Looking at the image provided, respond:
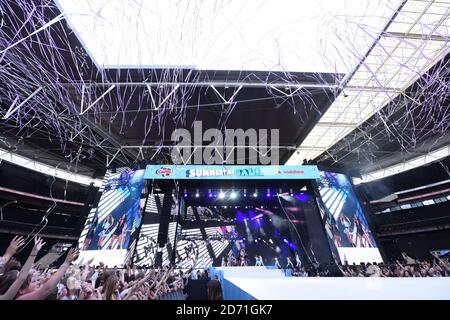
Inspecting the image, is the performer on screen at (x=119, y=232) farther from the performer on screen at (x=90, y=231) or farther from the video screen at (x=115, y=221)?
the performer on screen at (x=90, y=231)

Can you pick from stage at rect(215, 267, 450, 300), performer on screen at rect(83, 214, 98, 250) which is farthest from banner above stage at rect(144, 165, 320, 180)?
stage at rect(215, 267, 450, 300)

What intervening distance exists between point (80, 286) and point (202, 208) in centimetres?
1241

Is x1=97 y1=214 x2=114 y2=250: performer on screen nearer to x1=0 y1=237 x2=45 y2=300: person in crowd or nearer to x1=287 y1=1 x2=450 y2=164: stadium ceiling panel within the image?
x1=0 y1=237 x2=45 y2=300: person in crowd

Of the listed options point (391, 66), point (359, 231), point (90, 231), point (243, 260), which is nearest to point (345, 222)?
point (359, 231)

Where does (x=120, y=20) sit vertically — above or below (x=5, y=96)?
below

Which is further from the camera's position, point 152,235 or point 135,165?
point 135,165

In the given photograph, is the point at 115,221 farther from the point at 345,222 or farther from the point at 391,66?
the point at 391,66

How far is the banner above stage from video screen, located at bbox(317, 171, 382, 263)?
149cm

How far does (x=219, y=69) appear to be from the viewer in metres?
6.30

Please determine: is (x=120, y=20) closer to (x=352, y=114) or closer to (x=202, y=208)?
(x=352, y=114)

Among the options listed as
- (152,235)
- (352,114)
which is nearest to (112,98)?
(152,235)

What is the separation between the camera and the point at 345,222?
10.6 meters

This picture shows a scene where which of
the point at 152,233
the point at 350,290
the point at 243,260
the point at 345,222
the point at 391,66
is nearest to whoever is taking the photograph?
the point at 350,290

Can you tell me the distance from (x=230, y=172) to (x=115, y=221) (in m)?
6.09
